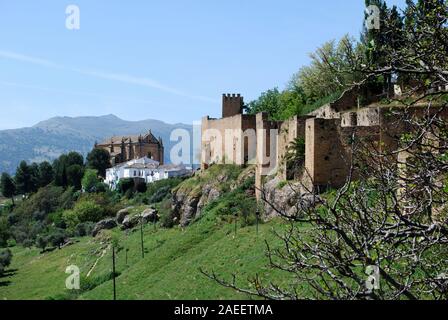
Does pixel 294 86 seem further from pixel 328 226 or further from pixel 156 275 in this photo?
pixel 328 226

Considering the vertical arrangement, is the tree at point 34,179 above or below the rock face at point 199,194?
below

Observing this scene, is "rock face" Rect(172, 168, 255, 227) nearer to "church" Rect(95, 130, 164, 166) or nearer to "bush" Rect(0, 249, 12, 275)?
"bush" Rect(0, 249, 12, 275)

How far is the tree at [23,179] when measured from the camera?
10829 centimetres

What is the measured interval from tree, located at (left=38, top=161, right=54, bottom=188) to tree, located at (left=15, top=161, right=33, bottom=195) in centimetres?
220

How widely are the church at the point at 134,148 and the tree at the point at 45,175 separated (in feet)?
70.5

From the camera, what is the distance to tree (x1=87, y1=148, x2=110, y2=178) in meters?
114

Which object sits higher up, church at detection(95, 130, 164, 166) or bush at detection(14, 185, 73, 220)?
church at detection(95, 130, 164, 166)

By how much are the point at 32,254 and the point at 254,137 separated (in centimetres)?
3363

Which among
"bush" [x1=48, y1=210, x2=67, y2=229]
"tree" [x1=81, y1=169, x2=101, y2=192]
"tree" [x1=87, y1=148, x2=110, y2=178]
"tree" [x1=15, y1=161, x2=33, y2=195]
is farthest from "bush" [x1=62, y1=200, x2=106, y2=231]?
"tree" [x1=87, y1=148, x2=110, y2=178]

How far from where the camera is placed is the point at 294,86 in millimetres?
52531

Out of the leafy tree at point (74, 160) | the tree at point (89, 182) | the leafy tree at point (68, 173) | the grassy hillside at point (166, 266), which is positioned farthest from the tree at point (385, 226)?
the leafy tree at point (74, 160)

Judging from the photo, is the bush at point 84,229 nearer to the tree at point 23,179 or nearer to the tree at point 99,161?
the tree at point 23,179

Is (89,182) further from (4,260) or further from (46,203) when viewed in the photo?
(4,260)
